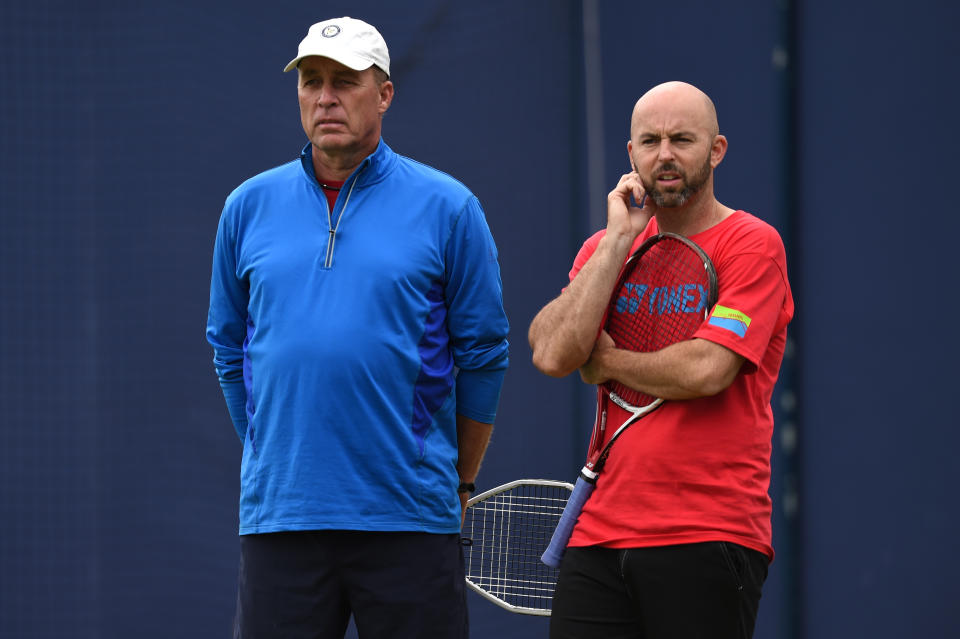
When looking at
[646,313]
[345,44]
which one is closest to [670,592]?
[646,313]

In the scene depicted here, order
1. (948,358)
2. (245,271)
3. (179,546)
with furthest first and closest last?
(179,546), (948,358), (245,271)

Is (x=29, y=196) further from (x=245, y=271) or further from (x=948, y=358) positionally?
(x=948, y=358)

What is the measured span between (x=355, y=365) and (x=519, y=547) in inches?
45.5

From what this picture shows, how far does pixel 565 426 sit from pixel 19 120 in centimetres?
272

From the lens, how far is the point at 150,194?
473 centimetres

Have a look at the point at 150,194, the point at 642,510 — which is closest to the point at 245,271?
the point at 642,510

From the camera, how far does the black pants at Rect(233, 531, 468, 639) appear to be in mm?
2521

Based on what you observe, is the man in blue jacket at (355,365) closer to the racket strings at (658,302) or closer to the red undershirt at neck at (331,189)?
the red undershirt at neck at (331,189)

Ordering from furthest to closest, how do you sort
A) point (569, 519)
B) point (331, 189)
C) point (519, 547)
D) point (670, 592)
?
point (519, 547) < point (331, 189) < point (569, 519) < point (670, 592)

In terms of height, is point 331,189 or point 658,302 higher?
point 331,189

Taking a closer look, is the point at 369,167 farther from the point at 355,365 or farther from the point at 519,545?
the point at 519,545

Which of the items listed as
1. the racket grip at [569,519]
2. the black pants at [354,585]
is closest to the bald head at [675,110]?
the racket grip at [569,519]

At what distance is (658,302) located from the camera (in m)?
2.65

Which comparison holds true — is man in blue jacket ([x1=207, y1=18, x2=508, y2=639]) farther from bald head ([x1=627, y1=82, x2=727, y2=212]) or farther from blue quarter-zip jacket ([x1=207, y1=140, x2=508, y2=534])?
bald head ([x1=627, y1=82, x2=727, y2=212])
